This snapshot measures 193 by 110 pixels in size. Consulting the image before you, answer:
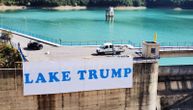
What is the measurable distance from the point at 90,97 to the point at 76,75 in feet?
8.64

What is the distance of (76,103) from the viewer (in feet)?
98.1

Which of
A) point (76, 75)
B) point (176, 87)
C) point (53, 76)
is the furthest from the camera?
point (176, 87)

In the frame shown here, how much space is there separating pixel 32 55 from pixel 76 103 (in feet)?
22.9

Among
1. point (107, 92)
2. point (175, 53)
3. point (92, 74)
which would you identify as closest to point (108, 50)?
point (92, 74)

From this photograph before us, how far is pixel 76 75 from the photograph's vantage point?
29.5m

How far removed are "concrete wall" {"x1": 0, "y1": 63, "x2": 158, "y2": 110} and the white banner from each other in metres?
0.59

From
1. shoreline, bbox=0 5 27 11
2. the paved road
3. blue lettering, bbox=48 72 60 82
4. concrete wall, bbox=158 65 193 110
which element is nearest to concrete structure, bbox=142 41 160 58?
the paved road

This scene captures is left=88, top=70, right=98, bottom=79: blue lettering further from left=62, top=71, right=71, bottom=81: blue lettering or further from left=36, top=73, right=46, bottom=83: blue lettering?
left=36, top=73, right=46, bottom=83: blue lettering

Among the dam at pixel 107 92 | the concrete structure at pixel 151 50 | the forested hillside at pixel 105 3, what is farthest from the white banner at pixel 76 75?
the forested hillside at pixel 105 3

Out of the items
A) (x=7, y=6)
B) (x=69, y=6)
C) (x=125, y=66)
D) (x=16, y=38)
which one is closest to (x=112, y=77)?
(x=125, y=66)

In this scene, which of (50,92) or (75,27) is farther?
(75,27)

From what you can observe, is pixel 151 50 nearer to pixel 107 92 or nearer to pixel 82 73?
pixel 107 92

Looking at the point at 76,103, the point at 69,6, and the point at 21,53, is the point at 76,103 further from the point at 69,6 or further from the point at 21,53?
the point at 69,6

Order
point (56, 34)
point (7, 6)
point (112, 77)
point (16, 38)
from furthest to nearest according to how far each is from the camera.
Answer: point (7, 6)
point (56, 34)
point (16, 38)
point (112, 77)
